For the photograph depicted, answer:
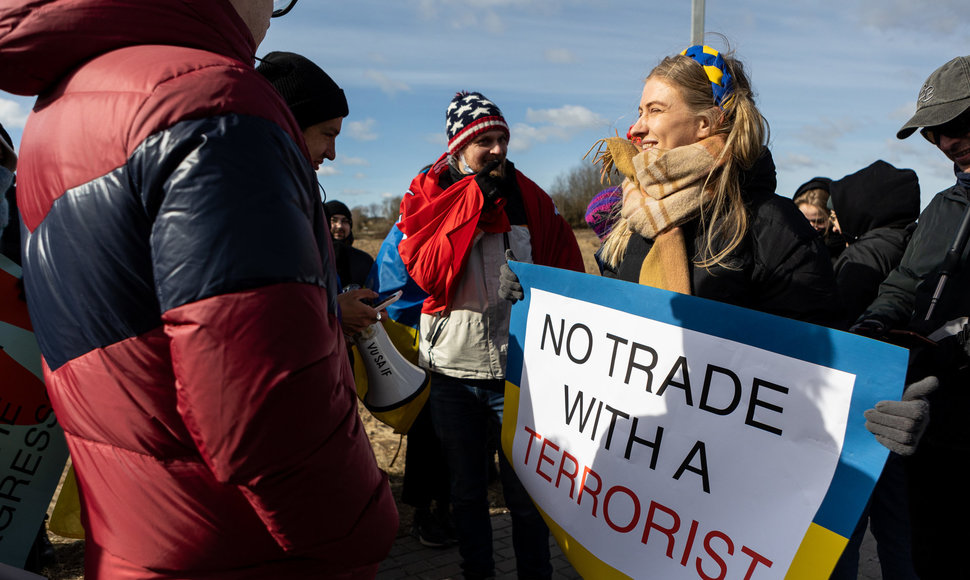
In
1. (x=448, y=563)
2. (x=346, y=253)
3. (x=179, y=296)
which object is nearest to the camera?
(x=179, y=296)

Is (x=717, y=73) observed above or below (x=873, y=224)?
above

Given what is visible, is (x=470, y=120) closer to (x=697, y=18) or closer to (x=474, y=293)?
(x=474, y=293)

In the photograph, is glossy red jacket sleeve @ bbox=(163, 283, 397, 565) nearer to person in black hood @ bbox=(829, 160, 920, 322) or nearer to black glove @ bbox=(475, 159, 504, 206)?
black glove @ bbox=(475, 159, 504, 206)

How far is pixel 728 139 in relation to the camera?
2.10 m

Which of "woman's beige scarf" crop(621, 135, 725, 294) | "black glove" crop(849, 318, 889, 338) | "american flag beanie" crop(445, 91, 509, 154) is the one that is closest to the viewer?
"woman's beige scarf" crop(621, 135, 725, 294)

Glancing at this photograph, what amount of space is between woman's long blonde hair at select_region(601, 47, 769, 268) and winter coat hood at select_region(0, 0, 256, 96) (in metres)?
1.57

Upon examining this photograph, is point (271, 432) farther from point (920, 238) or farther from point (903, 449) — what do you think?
point (920, 238)

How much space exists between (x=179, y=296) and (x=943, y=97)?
8.74 feet

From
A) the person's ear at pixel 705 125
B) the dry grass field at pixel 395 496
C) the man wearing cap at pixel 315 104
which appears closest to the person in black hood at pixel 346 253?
the dry grass field at pixel 395 496

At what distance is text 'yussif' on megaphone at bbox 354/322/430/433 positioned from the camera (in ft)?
10.5

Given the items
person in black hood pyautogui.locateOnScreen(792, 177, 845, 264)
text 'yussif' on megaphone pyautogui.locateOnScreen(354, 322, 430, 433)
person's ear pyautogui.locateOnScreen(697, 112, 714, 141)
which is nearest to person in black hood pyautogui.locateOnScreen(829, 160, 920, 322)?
person in black hood pyautogui.locateOnScreen(792, 177, 845, 264)

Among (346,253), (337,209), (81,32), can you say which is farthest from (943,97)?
(337,209)

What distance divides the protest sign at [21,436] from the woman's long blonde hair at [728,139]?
239cm

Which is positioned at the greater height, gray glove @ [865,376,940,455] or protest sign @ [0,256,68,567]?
gray glove @ [865,376,940,455]
